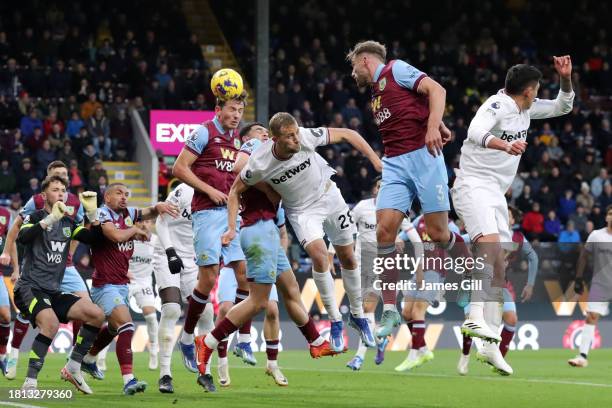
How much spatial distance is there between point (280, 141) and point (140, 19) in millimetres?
22208

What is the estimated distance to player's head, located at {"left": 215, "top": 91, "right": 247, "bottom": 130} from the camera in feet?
42.5

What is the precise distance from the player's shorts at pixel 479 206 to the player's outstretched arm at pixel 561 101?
0.91m

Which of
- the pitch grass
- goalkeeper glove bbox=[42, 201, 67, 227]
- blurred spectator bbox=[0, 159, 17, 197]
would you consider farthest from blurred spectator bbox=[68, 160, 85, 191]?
goalkeeper glove bbox=[42, 201, 67, 227]

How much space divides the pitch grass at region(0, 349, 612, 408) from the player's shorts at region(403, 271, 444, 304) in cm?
95

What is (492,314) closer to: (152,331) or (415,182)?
(415,182)

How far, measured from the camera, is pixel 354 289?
12.8 m

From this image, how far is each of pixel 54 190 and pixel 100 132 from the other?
16038 millimetres

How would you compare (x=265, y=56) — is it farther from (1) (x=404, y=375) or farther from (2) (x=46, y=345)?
(2) (x=46, y=345)

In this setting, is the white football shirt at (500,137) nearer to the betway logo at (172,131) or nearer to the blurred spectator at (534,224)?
the betway logo at (172,131)

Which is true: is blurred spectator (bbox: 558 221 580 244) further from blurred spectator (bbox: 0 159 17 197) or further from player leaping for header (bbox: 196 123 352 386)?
player leaping for header (bbox: 196 123 352 386)

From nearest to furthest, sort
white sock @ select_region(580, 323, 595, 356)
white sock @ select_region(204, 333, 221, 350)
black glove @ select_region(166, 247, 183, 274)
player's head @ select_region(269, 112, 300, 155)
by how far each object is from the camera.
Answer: player's head @ select_region(269, 112, 300, 155) < white sock @ select_region(204, 333, 221, 350) < black glove @ select_region(166, 247, 183, 274) < white sock @ select_region(580, 323, 595, 356)

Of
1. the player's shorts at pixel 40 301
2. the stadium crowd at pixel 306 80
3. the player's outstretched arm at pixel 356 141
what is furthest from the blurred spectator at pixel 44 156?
the player's outstretched arm at pixel 356 141

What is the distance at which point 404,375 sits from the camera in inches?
604

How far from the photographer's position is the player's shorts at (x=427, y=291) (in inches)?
671
